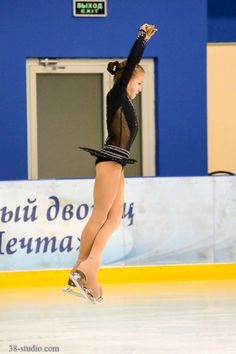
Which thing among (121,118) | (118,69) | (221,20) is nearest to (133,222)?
(221,20)

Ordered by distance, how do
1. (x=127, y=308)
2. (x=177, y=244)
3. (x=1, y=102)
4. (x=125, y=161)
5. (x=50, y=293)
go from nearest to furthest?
(x=125, y=161)
(x=127, y=308)
(x=50, y=293)
(x=177, y=244)
(x=1, y=102)

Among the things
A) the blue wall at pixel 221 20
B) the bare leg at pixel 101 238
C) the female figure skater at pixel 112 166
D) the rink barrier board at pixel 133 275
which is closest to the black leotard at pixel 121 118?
the female figure skater at pixel 112 166

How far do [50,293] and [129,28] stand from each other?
13.5 ft

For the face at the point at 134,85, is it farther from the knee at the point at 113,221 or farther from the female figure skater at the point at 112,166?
the knee at the point at 113,221

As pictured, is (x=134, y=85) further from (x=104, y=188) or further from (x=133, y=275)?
(x=133, y=275)

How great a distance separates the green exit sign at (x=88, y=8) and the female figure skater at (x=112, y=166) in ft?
25.9

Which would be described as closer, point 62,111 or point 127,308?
point 127,308

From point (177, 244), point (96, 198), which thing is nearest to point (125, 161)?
point (96, 198)

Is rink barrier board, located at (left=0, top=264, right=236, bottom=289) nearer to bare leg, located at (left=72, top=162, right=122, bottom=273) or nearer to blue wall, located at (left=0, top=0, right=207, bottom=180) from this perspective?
blue wall, located at (left=0, top=0, right=207, bottom=180)

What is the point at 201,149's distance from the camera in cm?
1403

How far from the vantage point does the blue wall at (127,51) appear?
44.6 ft

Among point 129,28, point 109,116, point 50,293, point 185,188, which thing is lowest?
point 50,293

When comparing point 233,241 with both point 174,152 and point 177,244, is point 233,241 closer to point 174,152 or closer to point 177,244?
point 177,244

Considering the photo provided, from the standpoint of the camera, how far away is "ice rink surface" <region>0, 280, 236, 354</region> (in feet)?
25.1
